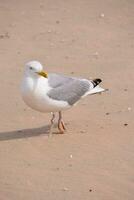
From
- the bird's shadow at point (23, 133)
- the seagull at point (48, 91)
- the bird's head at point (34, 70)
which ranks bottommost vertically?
the bird's shadow at point (23, 133)

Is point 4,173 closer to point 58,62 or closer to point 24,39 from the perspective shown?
point 58,62

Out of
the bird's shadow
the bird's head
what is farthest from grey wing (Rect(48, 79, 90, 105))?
the bird's shadow

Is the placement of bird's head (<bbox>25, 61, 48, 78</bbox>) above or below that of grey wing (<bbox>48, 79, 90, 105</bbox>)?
above

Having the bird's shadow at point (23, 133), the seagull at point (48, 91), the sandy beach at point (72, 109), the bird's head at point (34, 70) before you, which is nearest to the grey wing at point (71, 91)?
the seagull at point (48, 91)

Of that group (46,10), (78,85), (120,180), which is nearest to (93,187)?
(120,180)

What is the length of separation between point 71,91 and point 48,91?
41 cm

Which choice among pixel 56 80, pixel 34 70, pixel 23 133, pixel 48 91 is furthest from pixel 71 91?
pixel 23 133

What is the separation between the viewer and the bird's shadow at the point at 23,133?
301 inches

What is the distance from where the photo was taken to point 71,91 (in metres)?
7.77

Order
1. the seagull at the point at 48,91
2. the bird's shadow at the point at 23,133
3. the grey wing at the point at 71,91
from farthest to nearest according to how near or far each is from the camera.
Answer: the bird's shadow at the point at 23,133 < the grey wing at the point at 71,91 < the seagull at the point at 48,91

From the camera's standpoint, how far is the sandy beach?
6457mm

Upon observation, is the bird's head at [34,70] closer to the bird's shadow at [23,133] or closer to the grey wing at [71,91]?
the grey wing at [71,91]

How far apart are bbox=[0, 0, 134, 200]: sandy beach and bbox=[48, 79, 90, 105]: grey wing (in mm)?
375

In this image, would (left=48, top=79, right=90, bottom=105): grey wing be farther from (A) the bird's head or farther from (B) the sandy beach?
(B) the sandy beach
